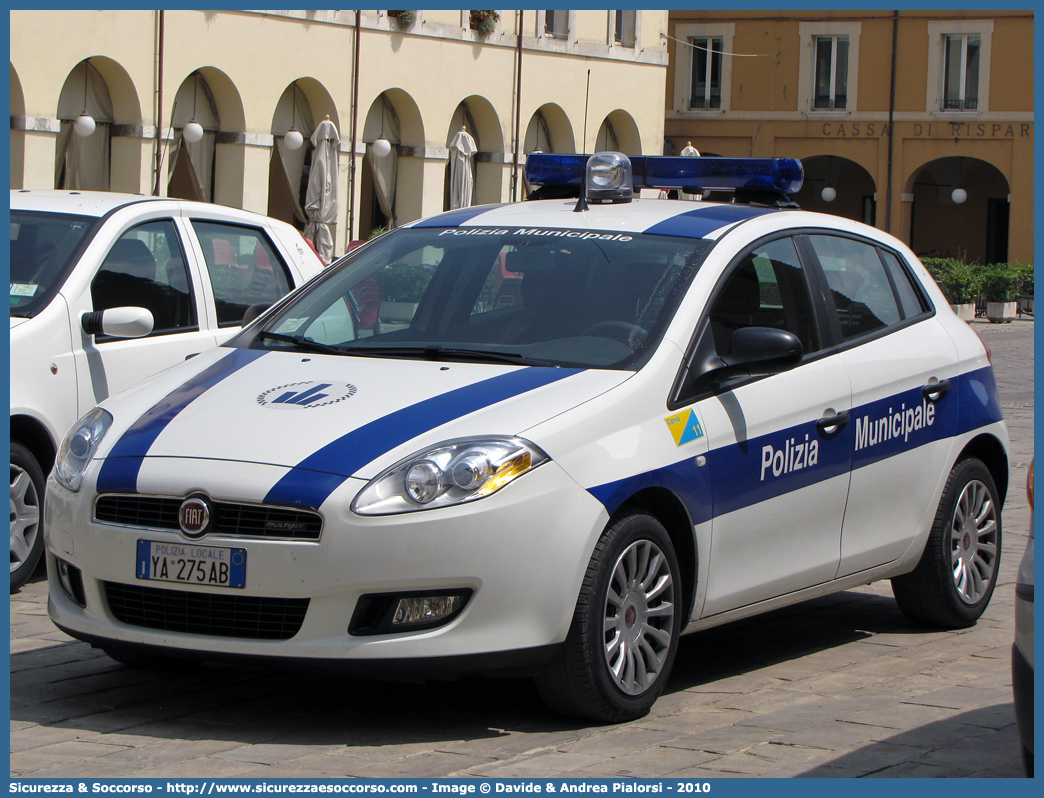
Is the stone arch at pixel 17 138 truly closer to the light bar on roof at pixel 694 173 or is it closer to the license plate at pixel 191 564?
the light bar on roof at pixel 694 173

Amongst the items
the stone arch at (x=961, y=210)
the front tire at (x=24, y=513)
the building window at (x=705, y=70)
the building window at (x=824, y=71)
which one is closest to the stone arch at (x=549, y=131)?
the building window at (x=705, y=70)

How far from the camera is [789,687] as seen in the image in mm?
5656

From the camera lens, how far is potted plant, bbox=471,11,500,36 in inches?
1288

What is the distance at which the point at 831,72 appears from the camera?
155 ft

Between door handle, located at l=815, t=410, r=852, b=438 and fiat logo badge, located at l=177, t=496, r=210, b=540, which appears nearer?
fiat logo badge, located at l=177, t=496, r=210, b=540

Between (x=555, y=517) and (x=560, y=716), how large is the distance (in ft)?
2.59

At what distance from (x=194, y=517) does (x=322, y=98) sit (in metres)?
26.9

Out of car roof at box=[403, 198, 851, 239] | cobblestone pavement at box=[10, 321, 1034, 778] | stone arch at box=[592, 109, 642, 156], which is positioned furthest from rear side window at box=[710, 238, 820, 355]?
stone arch at box=[592, 109, 642, 156]

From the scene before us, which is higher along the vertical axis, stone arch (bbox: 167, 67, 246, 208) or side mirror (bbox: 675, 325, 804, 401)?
stone arch (bbox: 167, 67, 246, 208)

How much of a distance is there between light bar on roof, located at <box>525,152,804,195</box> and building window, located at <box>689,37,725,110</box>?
42056 millimetres

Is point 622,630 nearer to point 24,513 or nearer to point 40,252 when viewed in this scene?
point 24,513

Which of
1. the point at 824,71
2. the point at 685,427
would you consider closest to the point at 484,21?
the point at 824,71

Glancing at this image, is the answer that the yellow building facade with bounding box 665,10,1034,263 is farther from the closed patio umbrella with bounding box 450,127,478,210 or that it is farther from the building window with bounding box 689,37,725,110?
the closed patio umbrella with bounding box 450,127,478,210
